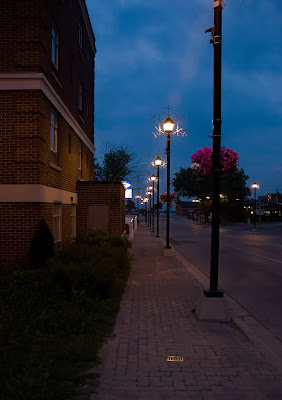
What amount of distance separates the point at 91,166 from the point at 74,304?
55.4 ft

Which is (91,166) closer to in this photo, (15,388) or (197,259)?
(197,259)

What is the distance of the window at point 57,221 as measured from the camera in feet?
44.3

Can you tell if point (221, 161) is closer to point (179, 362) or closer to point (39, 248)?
point (179, 362)

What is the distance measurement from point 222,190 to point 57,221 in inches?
2154

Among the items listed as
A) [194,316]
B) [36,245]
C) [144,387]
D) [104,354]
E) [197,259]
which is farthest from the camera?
[197,259]

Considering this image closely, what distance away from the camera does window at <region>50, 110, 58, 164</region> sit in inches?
517

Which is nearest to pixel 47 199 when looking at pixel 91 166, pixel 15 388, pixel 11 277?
pixel 11 277

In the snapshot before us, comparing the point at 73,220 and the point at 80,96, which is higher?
the point at 80,96

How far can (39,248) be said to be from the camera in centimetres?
1093

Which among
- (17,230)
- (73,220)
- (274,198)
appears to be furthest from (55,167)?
(274,198)

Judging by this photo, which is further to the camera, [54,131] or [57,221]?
[57,221]

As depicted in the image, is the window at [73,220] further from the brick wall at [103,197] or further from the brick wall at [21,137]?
the brick wall at [21,137]

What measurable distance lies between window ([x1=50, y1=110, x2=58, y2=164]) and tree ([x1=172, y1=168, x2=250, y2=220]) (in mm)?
51826

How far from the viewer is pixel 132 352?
208 inches
